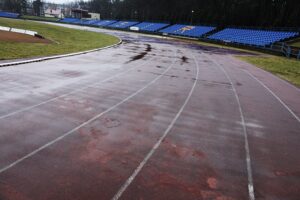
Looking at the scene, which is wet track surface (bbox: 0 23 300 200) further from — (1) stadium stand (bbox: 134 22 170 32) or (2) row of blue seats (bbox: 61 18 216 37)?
(1) stadium stand (bbox: 134 22 170 32)

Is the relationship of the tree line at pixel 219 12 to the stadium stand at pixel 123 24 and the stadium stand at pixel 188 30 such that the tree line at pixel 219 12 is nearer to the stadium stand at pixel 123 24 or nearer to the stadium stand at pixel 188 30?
the stadium stand at pixel 188 30

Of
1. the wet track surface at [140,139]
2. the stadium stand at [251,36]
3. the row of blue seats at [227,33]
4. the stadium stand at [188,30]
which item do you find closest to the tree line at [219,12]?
the stadium stand at [188,30]

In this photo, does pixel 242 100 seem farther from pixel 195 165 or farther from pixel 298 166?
pixel 195 165

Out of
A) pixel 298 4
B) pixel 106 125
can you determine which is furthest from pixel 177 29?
pixel 106 125

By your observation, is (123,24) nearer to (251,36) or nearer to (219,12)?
(219,12)

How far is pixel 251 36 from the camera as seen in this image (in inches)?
2031

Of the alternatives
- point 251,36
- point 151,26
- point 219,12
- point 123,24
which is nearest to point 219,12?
point 219,12

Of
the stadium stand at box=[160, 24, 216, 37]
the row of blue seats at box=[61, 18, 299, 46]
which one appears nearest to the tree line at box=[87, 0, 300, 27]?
the stadium stand at box=[160, 24, 216, 37]

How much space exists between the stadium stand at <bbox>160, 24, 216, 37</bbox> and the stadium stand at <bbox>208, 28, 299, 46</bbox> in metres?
4.29

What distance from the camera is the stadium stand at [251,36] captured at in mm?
46028

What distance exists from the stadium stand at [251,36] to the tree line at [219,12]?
660 cm

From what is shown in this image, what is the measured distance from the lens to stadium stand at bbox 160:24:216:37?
64.1m

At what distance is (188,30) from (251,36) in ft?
64.5

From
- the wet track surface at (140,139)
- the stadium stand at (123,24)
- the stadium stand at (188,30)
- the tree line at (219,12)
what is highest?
the tree line at (219,12)
